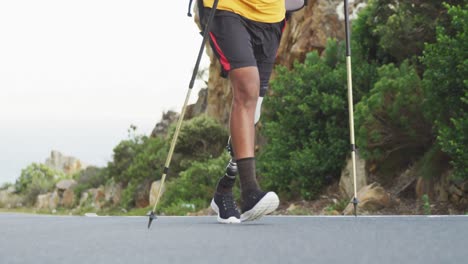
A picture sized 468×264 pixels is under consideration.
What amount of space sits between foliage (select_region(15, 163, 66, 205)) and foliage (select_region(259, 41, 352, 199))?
113 feet

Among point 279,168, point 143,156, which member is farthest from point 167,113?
point 279,168

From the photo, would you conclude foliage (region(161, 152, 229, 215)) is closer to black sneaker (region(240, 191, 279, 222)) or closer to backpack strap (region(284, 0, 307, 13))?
backpack strap (region(284, 0, 307, 13))

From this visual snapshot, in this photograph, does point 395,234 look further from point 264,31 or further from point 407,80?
point 407,80

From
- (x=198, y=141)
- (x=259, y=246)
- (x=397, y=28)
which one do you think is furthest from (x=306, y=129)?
(x=198, y=141)

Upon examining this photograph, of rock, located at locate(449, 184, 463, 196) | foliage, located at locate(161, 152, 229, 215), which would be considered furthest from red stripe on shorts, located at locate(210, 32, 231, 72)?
foliage, located at locate(161, 152, 229, 215)

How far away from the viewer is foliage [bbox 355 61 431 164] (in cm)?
1328

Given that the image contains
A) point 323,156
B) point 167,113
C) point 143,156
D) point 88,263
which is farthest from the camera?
point 167,113

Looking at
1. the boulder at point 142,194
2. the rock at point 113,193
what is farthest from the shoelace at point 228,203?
the rock at point 113,193

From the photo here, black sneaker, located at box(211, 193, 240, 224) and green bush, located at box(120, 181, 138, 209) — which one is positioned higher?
black sneaker, located at box(211, 193, 240, 224)

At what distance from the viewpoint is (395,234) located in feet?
13.6

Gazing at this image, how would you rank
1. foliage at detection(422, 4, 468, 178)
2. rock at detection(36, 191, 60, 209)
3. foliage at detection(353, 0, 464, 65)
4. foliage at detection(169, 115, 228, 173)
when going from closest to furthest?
foliage at detection(422, 4, 468, 178) → foliage at detection(353, 0, 464, 65) → foliage at detection(169, 115, 228, 173) → rock at detection(36, 191, 60, 209)

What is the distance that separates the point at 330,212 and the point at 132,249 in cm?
976

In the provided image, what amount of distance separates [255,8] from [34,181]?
5063 cm

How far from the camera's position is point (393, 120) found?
13.5m
